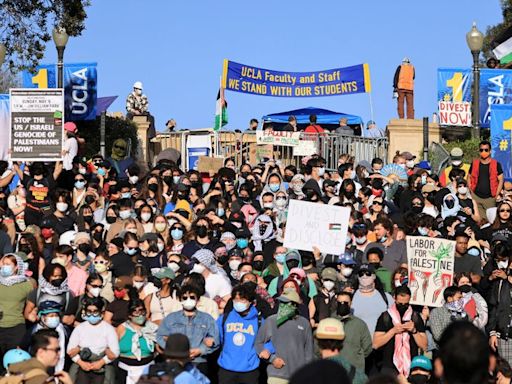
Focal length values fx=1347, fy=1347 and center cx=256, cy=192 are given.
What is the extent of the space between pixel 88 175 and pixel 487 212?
654 centimetres

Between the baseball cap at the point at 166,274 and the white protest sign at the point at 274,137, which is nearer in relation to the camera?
the baseball cap at the point at 166,274

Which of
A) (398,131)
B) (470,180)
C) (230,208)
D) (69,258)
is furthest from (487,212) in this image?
(398,131)

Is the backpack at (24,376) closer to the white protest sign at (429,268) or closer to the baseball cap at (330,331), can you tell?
the baseball cap at (330,331)

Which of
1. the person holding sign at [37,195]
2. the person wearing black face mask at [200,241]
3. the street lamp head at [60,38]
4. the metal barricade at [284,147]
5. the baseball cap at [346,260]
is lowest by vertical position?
the baseball cap at [346,260]

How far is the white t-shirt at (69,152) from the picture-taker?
73.2ft

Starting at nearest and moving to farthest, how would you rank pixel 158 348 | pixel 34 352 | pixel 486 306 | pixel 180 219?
pixel 34 352
pixel 158 348
pixel 486 306
pixel 180 219

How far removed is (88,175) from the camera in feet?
72.6

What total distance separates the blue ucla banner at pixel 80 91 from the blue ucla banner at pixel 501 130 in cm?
878

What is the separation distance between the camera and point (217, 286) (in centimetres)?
1514

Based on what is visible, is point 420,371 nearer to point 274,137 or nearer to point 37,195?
point 37,195

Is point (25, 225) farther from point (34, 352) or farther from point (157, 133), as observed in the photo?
point (157, 133)

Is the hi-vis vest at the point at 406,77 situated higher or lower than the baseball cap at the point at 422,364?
higher

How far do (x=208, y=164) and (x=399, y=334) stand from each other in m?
12.6

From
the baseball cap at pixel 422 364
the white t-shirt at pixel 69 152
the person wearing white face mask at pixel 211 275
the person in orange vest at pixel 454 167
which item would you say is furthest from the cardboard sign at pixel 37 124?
the baseball cap at pixel 422 364
